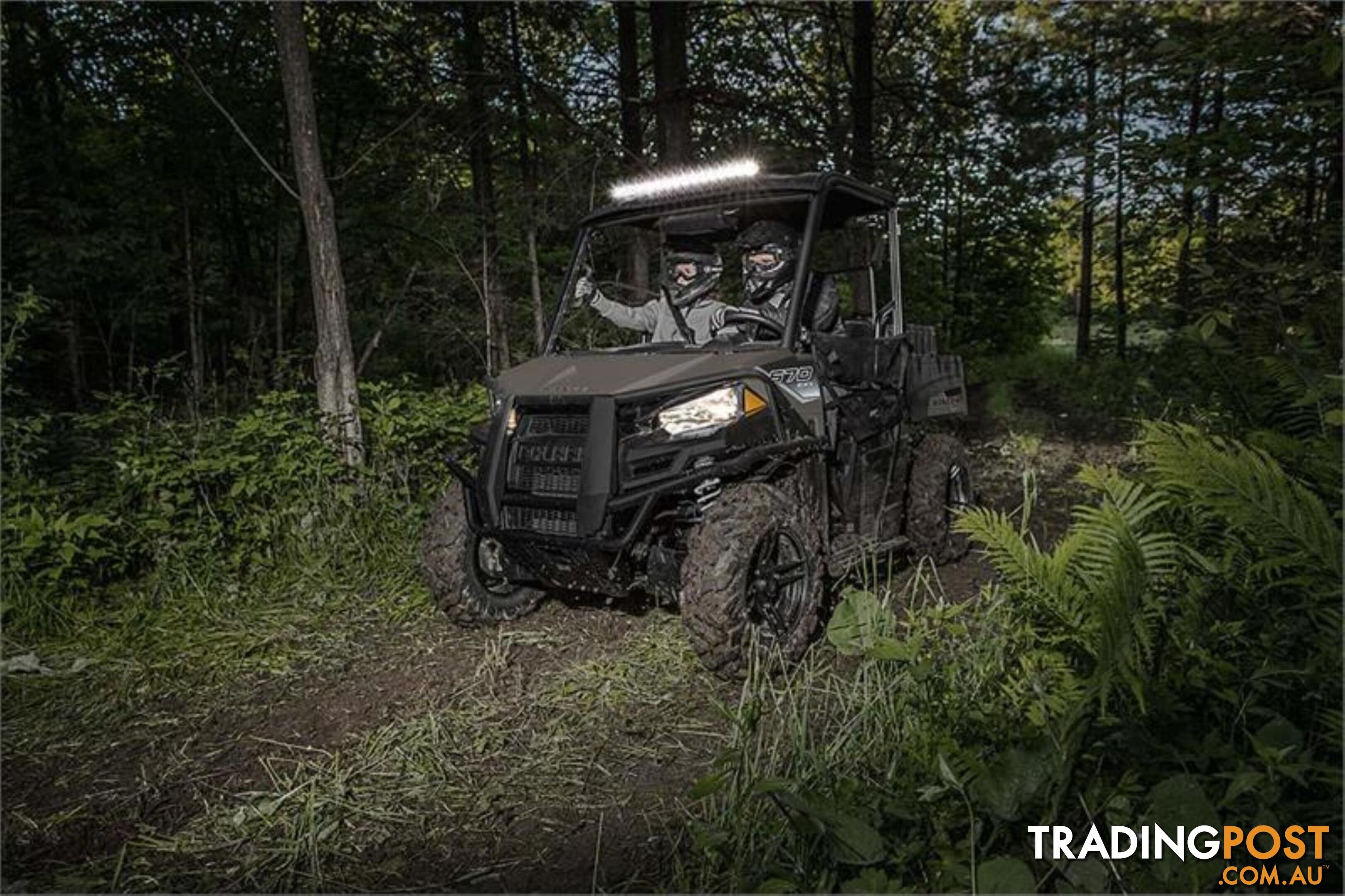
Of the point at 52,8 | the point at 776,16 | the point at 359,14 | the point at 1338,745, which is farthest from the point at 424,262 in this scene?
the point at 1338,745

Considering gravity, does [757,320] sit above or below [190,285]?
below

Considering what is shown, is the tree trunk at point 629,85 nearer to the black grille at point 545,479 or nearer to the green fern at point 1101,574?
the black grille at point 545,479

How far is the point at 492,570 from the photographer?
4352 millimetres

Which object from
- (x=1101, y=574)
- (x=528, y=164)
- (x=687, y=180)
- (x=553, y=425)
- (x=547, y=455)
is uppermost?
(x=528, y=164)

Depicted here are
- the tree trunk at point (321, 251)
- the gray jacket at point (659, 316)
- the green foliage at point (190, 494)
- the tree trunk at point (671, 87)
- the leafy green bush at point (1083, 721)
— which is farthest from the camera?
the tree trunk at point (671, 87)

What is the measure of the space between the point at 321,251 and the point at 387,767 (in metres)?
3.99

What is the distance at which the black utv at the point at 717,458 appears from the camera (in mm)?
3527

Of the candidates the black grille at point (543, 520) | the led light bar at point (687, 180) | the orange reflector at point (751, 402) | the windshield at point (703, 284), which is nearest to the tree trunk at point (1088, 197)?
the windshield at point (703, 284)

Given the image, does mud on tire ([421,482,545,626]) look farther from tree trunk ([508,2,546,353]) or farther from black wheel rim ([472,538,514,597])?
tree trunk ([508,2,546,353])

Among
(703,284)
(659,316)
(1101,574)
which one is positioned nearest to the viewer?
(1101,574)

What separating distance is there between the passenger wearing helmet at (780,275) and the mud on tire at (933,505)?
3.73ft

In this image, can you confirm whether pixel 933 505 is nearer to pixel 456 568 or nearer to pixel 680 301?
pixel 680 301

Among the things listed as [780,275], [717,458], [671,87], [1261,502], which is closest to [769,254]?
[780,275]

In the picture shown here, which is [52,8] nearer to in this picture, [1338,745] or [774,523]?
[774,523]
